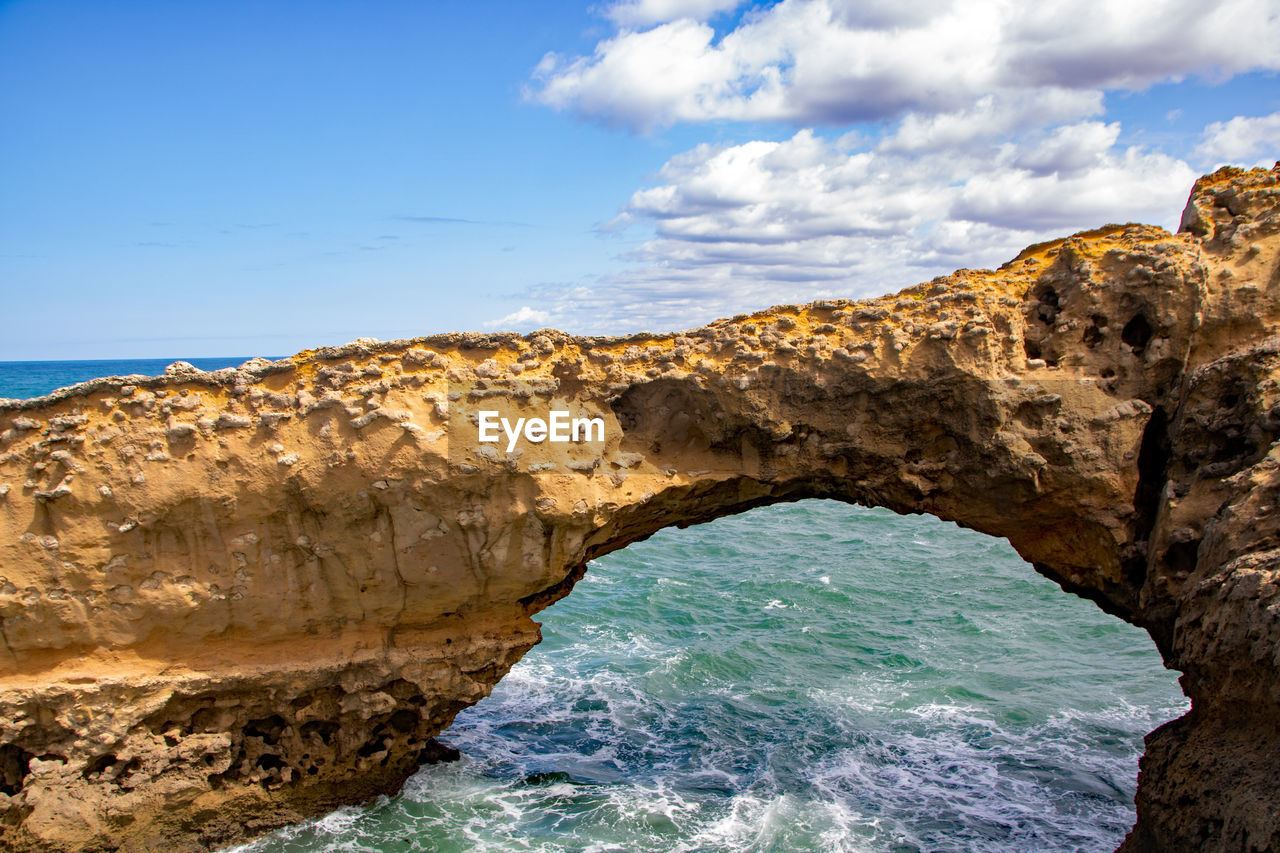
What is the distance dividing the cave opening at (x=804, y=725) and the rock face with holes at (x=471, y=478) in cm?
167

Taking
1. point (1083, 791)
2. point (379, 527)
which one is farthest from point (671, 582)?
point (379, 527)

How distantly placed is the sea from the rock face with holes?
1570mm

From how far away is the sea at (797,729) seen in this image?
922 centimetres

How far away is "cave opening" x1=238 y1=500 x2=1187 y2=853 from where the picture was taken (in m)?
9.30

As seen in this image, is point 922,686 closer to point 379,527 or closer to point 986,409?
point 986,409

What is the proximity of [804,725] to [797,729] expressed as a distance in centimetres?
17

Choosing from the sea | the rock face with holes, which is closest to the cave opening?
the sea

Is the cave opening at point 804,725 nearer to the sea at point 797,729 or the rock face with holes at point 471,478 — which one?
the sea at point 797,729

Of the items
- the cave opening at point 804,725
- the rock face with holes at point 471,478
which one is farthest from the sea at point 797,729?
the rock face with holes at point 471,478

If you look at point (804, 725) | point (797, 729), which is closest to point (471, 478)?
point (797, 729)

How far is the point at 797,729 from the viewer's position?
1150 centimetres

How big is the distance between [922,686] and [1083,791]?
3.08 meters

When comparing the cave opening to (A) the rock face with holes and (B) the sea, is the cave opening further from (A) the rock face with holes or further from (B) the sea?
(A) the rock face with holes

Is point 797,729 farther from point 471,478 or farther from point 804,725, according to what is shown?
point 471,478
